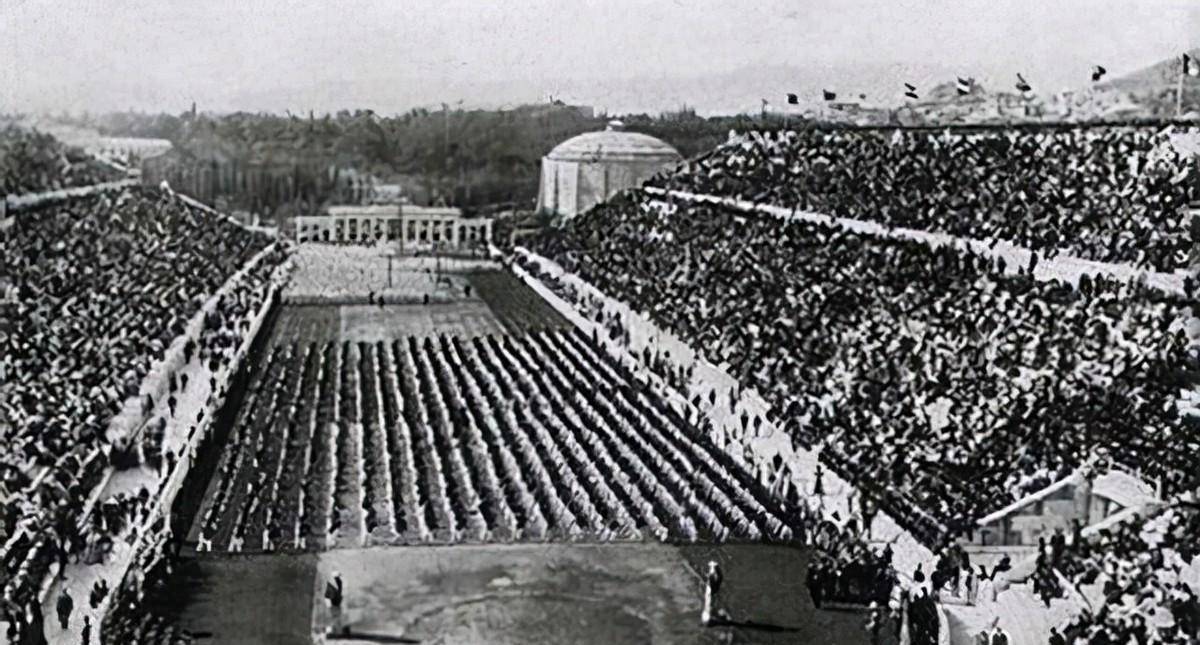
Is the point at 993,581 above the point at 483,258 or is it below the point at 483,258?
below

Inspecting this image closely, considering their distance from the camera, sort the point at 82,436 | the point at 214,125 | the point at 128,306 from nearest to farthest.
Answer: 1. the point at 214,125
2. the point at 82,436
3. the point at 128,306

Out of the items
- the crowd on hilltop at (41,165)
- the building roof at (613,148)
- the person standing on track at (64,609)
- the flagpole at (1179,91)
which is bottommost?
the person standing on track at (64,609)

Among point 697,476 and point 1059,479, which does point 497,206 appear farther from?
point 1059,479

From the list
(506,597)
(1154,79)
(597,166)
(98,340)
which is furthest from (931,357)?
(98,340)

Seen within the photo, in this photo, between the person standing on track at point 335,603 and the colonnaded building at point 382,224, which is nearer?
the person standing on track at point 335,603

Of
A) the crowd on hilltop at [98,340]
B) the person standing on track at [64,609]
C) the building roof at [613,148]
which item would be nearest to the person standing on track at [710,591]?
the person standing on track at [64,609]

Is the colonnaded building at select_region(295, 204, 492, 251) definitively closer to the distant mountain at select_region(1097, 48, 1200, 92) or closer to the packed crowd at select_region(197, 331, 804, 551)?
the packed crowd at select_region(197, 331, 804, 551)

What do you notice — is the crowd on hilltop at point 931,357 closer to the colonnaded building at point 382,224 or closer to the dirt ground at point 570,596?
the dirt ground at point 570,596

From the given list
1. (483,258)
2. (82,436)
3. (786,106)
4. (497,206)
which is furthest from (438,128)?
(82,436)
